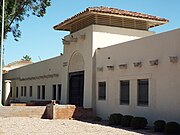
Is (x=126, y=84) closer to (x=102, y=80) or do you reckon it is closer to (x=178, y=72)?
(x=102, y=80)

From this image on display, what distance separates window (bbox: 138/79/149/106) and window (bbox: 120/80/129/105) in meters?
1.26

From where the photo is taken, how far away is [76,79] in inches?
1023

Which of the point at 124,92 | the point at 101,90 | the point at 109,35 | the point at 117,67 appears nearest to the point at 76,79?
the point at 101,90

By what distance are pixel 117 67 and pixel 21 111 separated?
21.4 ft

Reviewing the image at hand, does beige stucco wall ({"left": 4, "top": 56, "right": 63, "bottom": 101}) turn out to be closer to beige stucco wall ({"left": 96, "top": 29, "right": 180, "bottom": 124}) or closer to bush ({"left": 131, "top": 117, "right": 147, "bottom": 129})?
beige stucco wall ({"left": 96, "top": 29, "right": 180, "bottom": 124})

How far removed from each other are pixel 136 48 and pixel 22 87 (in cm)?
2534

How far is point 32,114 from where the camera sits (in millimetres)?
21734

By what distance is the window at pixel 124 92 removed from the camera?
19438 millimetres

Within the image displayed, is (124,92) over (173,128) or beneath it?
over

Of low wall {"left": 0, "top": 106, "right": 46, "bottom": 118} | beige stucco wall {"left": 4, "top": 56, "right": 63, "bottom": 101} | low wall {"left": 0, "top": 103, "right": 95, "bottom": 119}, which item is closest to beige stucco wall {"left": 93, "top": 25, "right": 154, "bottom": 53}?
low wall {"left": 0, "top": 103, "right": 95, "bottom": 119}

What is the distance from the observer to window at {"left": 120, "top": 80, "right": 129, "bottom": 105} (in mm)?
19438

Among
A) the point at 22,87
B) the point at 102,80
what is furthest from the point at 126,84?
the point at 22,87

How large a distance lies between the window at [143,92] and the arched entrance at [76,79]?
709cm

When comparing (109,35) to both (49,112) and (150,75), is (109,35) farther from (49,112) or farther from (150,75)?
(150,75)
